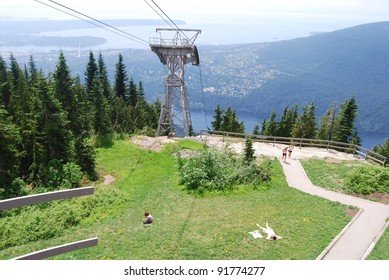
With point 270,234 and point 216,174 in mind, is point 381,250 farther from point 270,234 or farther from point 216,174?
point 216,174

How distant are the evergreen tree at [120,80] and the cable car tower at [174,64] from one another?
2265cm

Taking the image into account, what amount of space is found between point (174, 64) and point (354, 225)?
2540 cm

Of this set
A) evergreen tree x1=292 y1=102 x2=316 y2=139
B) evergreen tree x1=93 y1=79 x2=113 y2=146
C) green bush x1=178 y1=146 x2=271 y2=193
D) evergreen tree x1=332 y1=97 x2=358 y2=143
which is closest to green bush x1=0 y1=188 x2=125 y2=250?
green bush x1=178 y1=146 x2=271 y2=193

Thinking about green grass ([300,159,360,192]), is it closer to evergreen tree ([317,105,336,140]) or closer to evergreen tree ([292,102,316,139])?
evergreen tree ([317,105,336,140])

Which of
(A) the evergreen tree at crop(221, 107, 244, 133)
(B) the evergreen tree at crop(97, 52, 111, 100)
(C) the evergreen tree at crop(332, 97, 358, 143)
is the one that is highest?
(B) the evergreen tree at crop(97, 52, 111, 100)

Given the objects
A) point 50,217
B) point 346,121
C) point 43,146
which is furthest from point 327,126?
point 50,217

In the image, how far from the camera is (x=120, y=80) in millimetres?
58906

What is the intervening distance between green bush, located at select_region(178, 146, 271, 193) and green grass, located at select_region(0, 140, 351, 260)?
764 mm

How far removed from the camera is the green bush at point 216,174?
65.9 ft

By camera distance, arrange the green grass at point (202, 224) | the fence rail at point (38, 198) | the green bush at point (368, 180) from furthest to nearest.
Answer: the green bush at point (368, 180) < the green grass at point (202, 224) < the fence rail at point (38, 198)

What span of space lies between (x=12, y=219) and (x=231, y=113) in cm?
5638

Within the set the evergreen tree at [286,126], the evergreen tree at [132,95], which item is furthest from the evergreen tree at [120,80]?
the evergreen tree at [286,126]

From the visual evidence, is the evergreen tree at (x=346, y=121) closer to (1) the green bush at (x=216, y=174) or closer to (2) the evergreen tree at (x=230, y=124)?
(2) the evergreen tree at (x=230, y=124)

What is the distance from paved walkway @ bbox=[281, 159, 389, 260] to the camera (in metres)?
12.7
